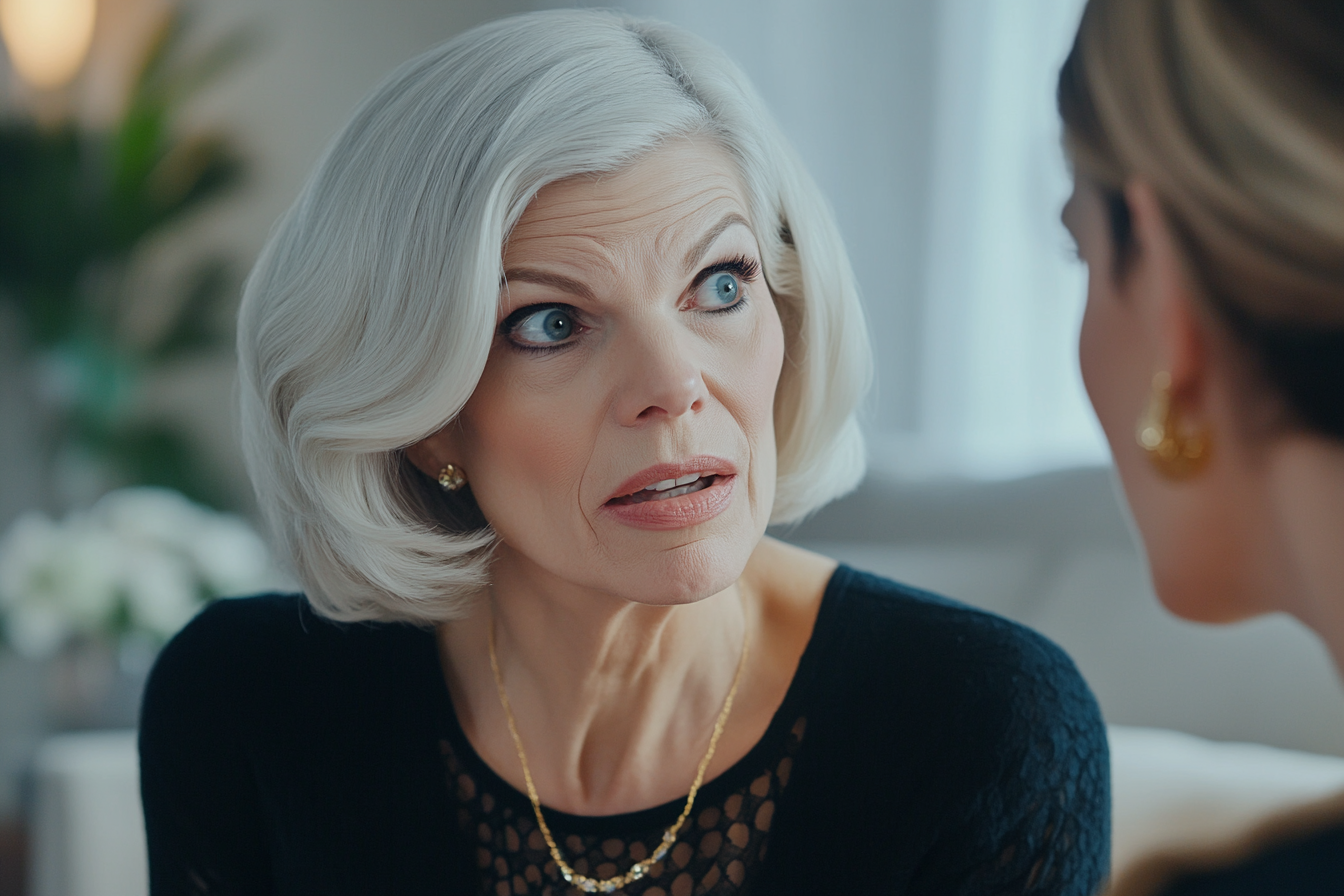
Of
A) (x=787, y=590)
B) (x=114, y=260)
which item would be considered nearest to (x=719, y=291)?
(x=787, y=590)

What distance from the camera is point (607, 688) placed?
49.3 inches

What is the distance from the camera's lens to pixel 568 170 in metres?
1.02

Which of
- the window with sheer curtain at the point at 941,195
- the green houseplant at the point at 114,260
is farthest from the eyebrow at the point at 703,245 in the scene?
the green houseplant at the point at 114,260

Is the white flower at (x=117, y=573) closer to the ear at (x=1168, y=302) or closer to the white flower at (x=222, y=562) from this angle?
the white flower at (x=222, y=562)

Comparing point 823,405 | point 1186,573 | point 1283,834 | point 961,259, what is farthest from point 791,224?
point 961,259

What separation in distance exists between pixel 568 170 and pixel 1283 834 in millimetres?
737

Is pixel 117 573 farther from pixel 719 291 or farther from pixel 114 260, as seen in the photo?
pixel 719 291

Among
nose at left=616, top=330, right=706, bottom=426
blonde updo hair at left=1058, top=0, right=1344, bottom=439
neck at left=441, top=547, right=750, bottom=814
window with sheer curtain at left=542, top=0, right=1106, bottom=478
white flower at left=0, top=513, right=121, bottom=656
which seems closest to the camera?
blonde updo hair at left=1058, top=0, right=1344, bottom=439

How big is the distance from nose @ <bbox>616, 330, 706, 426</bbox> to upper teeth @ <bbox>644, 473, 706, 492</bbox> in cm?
6

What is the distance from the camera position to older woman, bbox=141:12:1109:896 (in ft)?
3.40

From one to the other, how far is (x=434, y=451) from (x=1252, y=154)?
0.85 m

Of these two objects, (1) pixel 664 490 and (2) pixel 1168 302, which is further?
(1) pixel 664 490

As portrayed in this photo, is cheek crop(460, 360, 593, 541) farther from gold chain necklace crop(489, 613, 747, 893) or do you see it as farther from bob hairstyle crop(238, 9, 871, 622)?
gold chain necklace crop(489, 613, 747, 893)

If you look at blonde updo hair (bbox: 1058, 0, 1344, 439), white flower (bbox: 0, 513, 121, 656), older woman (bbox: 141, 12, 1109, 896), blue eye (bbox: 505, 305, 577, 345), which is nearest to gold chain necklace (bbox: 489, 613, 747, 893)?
older woman (bbox: 141, 12, 1109, 896)
